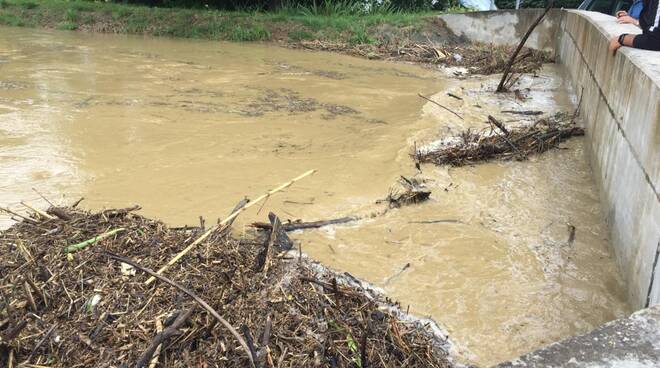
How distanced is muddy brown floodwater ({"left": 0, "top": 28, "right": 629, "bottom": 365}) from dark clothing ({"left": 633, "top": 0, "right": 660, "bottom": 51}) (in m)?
1.47

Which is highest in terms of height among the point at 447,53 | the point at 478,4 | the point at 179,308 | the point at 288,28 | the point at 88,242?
the point at 478,4

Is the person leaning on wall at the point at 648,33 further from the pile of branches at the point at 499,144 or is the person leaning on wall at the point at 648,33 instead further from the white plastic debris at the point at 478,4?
the white plastic debris at the point at 478,4

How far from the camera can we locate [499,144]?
692 cm

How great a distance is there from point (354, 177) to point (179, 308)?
3149 mm

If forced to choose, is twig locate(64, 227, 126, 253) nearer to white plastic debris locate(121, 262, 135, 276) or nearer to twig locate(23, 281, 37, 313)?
white plastic debris locate(121, 262, 135, 276)

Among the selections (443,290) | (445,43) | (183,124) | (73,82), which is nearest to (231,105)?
(183,124)

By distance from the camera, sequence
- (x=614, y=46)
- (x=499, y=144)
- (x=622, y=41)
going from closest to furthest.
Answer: (x=622, y=41)
(x=614, y=46)
(x=499, y=144)

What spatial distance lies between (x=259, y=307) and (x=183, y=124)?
4.86 metres

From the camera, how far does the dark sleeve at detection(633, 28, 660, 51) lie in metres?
5.29

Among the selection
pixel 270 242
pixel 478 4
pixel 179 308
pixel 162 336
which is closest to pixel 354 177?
pixel 270 242

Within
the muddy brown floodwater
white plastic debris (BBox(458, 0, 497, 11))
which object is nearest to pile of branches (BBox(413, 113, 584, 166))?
the muddy brown floodwater

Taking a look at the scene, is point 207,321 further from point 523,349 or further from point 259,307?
point 523,349

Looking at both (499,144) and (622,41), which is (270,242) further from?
(622,41)

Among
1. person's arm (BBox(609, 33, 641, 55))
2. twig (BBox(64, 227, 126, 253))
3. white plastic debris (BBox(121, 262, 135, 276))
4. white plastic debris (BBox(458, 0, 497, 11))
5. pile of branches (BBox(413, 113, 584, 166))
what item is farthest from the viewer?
white plastic debris (BBox(458, 0, 497, 11))
